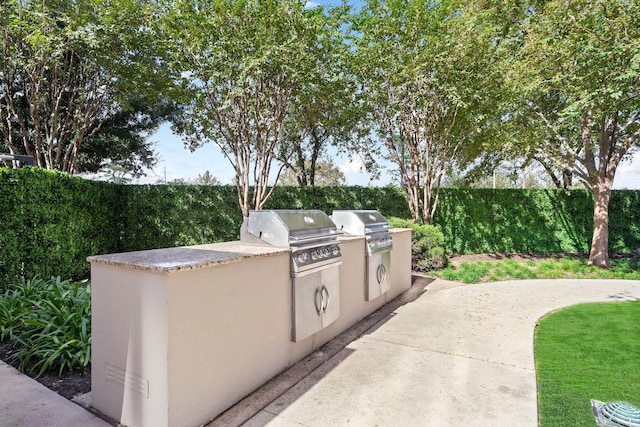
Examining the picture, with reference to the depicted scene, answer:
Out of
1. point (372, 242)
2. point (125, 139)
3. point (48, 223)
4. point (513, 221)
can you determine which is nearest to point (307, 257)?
point (372, 242)

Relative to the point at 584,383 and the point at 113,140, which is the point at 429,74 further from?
the point at 113,140

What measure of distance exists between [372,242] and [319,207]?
594cm

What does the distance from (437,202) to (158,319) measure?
9.34m

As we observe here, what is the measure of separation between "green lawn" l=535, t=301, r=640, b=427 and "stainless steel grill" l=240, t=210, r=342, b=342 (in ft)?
6.04

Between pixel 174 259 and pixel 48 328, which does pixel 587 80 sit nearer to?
pixel 174 259

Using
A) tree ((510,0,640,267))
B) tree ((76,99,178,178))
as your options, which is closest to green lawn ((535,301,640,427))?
tree ((510,0,640,267))

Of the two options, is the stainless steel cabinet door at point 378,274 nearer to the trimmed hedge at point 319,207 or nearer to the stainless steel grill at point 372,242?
the stainless steel grill at point 372,242

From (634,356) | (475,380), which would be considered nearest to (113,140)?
(475,380)

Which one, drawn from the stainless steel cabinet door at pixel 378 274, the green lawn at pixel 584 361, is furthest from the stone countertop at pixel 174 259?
the green lawn at pixel 584 361

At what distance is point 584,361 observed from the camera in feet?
10.6

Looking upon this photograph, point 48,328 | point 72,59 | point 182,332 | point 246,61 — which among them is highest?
point 72,59

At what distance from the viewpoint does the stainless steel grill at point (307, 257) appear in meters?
3.04

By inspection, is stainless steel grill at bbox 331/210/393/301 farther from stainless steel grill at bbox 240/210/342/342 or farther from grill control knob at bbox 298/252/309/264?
grill control knob at bbox 298/252/309/264

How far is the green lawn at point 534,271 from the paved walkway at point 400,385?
9.09ft
